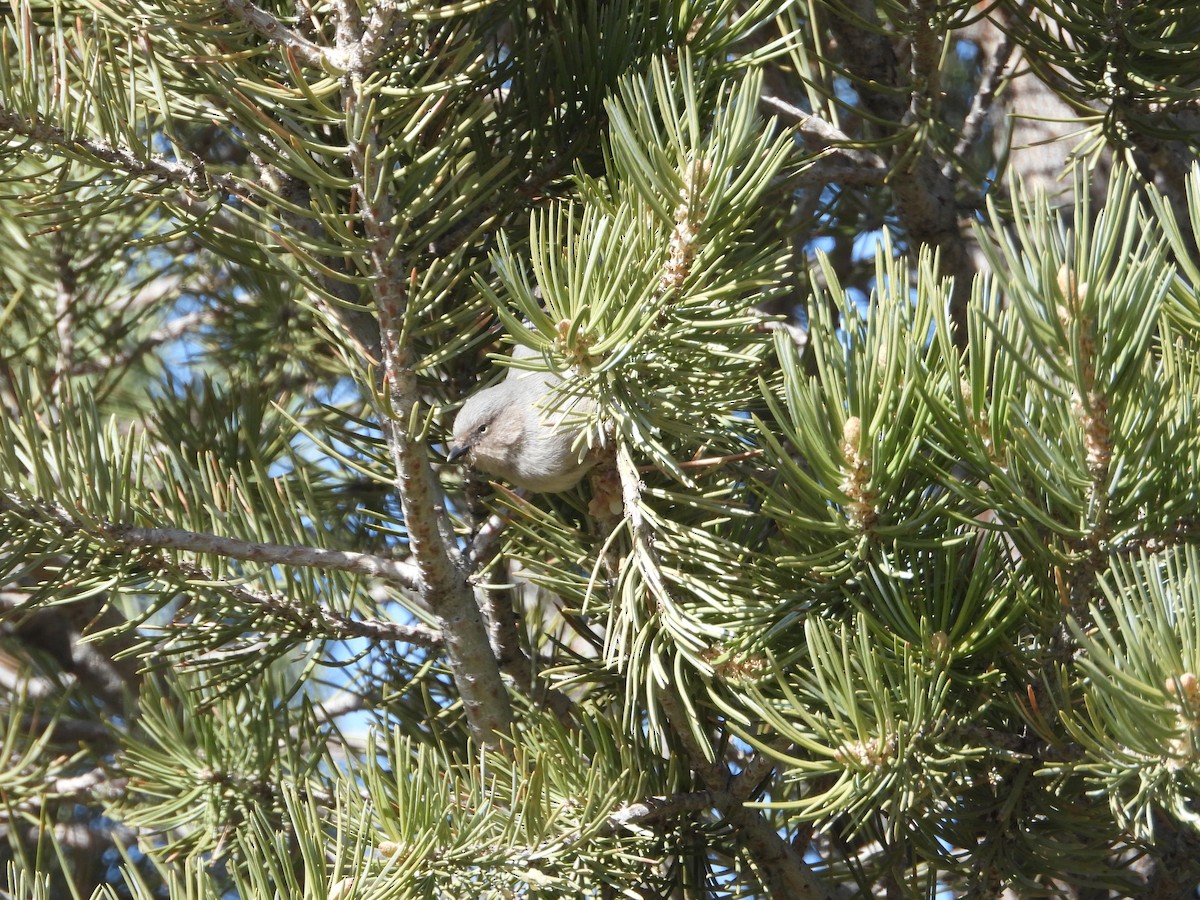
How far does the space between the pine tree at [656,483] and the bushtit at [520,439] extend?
0.03 meters

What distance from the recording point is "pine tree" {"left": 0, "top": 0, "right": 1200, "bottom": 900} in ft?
2.33

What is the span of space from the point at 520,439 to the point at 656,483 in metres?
0.14

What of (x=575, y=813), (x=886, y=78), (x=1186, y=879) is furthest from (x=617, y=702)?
(x=886, y=78)

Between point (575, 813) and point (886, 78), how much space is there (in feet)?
3.10

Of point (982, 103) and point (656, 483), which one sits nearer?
point (656, 483)

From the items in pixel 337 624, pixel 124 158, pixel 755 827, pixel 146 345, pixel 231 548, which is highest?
pixel 124 158

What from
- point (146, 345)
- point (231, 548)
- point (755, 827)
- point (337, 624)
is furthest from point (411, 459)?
point (146, 345)

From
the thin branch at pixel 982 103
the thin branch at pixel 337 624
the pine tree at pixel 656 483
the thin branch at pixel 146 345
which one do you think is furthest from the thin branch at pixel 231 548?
the thin branch at pixel 146 345

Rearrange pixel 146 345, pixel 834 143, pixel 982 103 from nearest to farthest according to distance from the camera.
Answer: pixel 834 143
pixel 982 103
pixel 146 345

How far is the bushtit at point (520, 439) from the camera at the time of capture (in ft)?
3.23

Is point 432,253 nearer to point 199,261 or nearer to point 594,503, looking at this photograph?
point 594,503

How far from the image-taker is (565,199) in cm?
98

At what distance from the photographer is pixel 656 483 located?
3.20 feet

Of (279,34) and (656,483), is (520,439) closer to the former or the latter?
(656,483)
